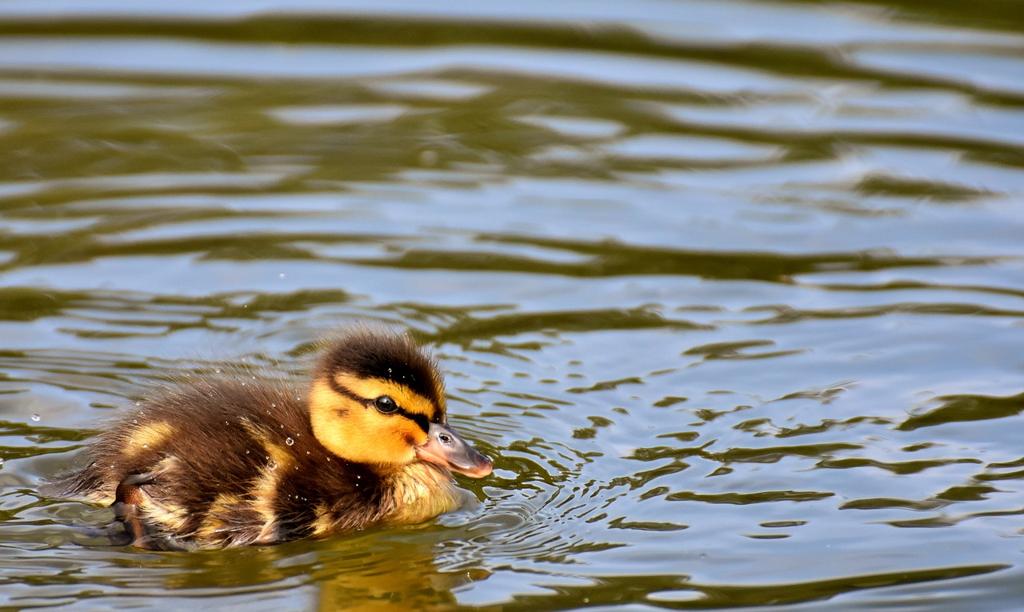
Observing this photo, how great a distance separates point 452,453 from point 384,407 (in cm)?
25

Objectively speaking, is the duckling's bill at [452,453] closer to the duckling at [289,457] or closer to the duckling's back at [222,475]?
the duckling at [289,457]

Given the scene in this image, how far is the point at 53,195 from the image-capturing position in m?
8.52

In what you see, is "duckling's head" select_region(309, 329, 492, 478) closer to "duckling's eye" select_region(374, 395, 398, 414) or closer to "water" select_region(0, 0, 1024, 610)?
"duckling's eye" select_region(374, 395, 398, 414)

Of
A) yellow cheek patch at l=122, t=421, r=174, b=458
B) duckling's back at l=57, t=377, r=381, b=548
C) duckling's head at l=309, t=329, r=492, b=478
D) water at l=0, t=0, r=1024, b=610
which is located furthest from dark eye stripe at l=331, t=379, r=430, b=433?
yellow cheek patch at l=122, t=421, r=174, b=458

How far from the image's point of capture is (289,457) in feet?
18.0

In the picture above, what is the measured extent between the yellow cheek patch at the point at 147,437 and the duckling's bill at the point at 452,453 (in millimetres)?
760

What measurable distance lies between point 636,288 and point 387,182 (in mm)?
1680

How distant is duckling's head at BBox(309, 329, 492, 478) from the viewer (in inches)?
216

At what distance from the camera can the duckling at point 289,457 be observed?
5352 mm

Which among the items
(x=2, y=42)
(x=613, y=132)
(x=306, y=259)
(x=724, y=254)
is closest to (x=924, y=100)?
(x=613, y=132)

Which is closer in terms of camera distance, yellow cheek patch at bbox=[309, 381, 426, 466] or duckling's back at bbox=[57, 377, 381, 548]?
duckling's back at bbox=[57, 377, 381, 548]

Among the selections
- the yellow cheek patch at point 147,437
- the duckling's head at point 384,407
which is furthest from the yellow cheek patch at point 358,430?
the yellow cheek patch at point 147,437

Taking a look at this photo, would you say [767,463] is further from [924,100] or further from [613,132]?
[924,100]

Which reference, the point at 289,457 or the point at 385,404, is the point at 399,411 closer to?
the point at 385,404
